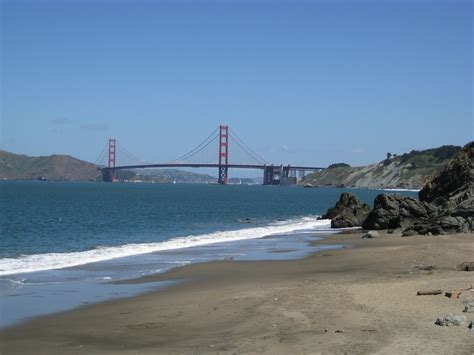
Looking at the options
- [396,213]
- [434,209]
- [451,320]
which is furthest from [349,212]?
[451,320]

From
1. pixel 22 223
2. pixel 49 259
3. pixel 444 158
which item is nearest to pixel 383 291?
pixel 49 259

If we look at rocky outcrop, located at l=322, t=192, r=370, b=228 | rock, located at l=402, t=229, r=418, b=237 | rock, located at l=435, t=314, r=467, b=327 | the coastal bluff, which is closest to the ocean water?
rocky outcrop, located at l=322, t=192, r=370, b=228

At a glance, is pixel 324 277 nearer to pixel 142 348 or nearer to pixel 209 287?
pixel 209 287

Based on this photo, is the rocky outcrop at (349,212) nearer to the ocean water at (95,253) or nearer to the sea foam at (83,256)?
the ocean water at (95,253)

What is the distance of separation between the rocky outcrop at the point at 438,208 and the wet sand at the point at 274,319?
11.4 metres

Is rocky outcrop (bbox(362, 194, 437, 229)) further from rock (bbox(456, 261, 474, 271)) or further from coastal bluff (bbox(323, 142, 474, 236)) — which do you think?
rock (bbox(456, 261, 474, 271))

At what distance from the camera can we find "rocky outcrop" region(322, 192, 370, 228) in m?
39.1

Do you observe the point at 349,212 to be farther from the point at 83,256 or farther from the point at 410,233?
the point at 83,256

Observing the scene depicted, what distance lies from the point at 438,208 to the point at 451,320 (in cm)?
2777

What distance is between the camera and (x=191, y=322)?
11.0 meters

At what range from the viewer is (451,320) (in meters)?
9.09

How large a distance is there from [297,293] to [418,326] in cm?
371

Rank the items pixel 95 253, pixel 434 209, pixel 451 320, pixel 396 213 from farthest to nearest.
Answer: pixel 434 209
pixel 396 213
pixel 95 253
pixel 451 320

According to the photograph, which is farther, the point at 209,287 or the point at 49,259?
the point at 49,259
